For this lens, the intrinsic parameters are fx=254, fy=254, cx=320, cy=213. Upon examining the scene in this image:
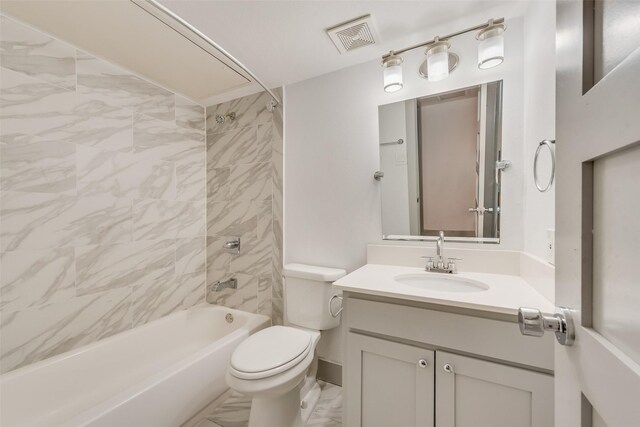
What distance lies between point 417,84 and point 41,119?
2064mm

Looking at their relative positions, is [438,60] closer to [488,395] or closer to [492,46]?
[492,46]

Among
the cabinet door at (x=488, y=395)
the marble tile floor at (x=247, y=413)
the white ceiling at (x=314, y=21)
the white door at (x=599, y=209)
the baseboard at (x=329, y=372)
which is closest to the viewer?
the white door at (x=599, y=209)

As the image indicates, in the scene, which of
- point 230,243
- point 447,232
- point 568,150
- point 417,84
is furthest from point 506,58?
point 230,243

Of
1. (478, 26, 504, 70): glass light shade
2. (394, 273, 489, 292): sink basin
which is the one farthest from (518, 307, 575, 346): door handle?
(478, 26, 504, 70): glass light shade

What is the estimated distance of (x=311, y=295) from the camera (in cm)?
162

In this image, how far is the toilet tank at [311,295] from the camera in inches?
62.4

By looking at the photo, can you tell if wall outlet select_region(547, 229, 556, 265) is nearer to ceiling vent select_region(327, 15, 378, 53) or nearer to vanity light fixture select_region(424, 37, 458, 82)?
vanity light fixture select_region(424, 37, 458, 82)

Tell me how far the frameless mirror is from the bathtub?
1.27 meters

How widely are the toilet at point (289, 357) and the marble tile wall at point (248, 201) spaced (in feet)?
1.02

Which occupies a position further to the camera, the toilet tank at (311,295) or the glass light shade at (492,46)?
the toilet tank at (311,295)

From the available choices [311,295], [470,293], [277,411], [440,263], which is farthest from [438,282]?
[277,411]

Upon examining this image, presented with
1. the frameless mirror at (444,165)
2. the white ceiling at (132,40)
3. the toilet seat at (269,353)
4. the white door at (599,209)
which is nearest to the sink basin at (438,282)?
the frameless mirror at (444,165)

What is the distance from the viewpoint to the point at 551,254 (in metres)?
0.95

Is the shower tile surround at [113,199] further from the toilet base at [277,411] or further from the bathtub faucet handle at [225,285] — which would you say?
the toilet base at [277,411]
